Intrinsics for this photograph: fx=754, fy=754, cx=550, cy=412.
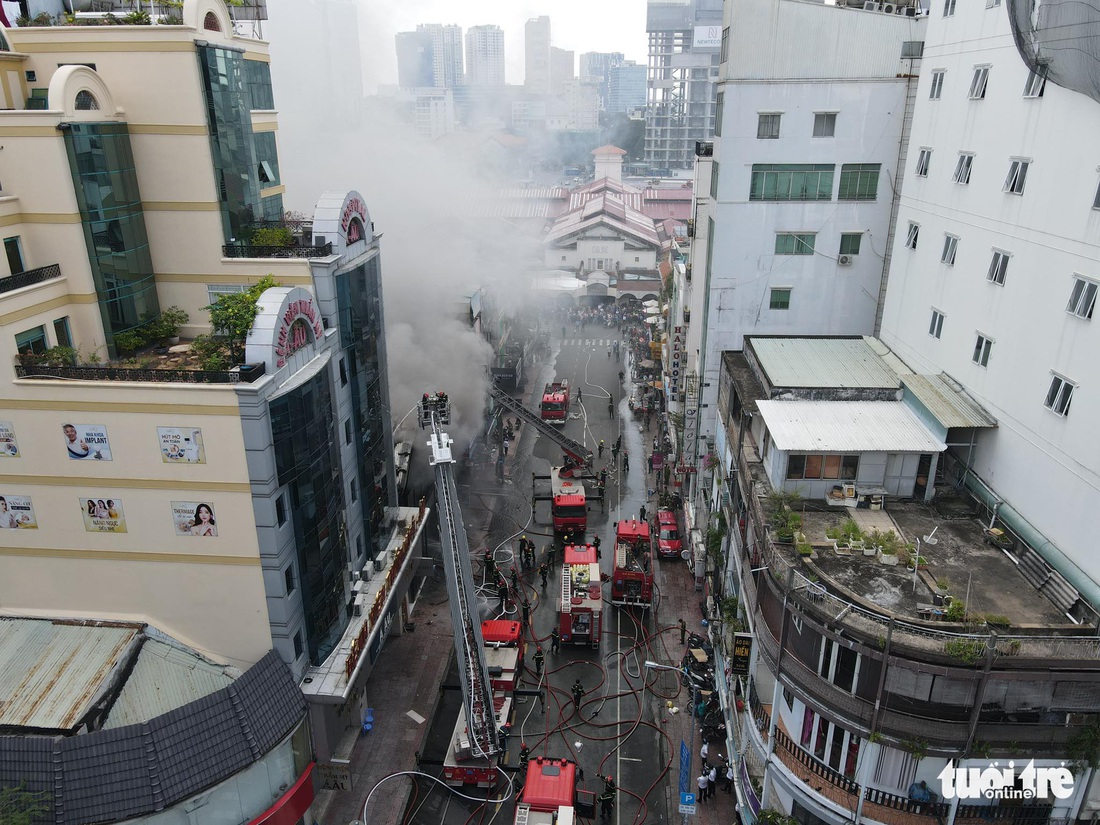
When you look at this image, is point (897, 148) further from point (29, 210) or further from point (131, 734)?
point (131, 734)

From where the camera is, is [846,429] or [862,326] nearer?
[846,429]

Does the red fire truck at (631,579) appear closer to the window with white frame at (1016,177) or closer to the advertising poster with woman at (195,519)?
the advertising poster with woman at (195,519)

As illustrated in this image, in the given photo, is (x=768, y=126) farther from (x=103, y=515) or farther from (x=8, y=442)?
(x=8, y=442)

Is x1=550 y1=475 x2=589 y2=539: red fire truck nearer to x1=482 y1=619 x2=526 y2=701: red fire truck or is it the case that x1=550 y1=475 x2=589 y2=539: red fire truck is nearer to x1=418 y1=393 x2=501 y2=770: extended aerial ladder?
x1=482 y1=619 x2=526 y2=701: red fire truck

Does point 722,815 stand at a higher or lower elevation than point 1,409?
lower

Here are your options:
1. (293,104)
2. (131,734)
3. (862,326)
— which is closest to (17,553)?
(131,734)

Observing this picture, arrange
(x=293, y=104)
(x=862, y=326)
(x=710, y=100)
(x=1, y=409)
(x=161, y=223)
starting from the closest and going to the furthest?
(x=1, y=409) < (x=161, y=223) < (x=862, y=326) < (x=293, y=104) < (x=710, y=100)
